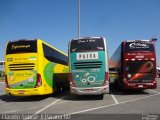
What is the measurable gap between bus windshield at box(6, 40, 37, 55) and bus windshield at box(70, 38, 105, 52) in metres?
2.27

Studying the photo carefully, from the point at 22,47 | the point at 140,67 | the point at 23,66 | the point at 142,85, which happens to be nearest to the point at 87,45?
the point at 22,47

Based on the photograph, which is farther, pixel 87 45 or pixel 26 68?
pixel 87 45

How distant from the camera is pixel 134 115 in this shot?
11.8 metres

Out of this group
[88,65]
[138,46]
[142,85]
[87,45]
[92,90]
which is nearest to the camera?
[92,90]

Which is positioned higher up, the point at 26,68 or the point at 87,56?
the point at 87,56

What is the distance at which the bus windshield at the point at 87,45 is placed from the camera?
1806 centimetres

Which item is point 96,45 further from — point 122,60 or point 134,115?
point 134,115

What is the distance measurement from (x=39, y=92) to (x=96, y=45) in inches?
165

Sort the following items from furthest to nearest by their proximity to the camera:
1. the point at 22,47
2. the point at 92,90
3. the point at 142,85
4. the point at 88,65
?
the point at 142,85 < the point at 88,65 < the point at 92,90 < the point at 22,47

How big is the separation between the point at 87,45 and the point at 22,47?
3.72m

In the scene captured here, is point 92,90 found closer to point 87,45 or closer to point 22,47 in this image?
point 87,45

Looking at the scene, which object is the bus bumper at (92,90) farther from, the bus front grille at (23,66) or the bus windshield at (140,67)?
the bus windshield at (140,67)

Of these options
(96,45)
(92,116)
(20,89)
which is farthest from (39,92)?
(92,116)

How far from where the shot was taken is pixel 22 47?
695 inches
